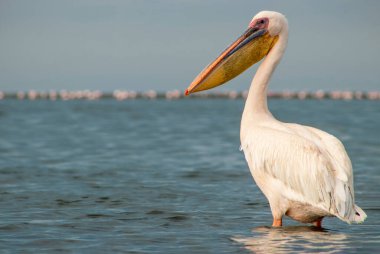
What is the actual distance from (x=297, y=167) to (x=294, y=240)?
0.61 meters

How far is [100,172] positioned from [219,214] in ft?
14.8

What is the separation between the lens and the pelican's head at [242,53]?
779 cm

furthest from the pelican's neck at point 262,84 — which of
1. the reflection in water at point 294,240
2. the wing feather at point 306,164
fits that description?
the reflection in water at point 294,240

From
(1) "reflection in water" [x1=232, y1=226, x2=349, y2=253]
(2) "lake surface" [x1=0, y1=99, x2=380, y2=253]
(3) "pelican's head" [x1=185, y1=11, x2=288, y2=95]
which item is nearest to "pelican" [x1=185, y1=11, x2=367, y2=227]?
(3) "pelican's head" [x1=185, y1=11, x2=288, y2=95]

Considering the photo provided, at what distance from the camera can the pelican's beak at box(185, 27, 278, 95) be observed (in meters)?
7.82

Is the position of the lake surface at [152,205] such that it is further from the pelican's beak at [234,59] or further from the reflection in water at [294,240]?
the pelican's beak at [234,59]

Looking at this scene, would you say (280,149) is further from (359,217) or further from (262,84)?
(359,217)

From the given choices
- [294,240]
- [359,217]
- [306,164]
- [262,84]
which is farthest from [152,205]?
[359,217]

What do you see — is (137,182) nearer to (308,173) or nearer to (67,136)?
(308,173)

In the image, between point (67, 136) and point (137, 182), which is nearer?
point (137, 182)

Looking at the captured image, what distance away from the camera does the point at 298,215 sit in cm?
738

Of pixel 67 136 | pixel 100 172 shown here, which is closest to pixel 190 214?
pixel 100 172

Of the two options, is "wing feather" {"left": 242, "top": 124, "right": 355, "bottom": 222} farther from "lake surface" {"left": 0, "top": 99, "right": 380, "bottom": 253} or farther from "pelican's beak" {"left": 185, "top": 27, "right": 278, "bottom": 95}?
"pelican's beak" {"left": 185, "top": 27, "right": 278, "bottom": 95}

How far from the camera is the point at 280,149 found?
714 cm
